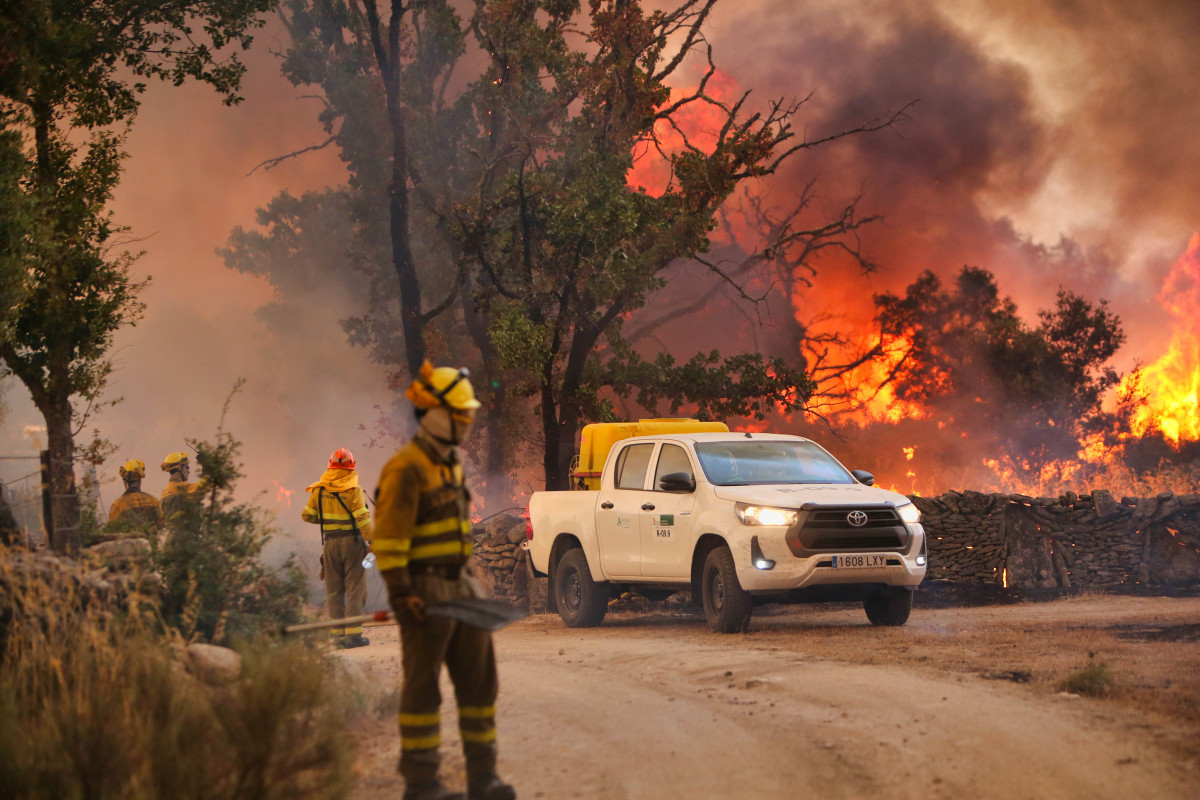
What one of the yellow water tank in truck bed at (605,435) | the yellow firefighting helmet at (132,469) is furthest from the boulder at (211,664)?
the yellow water tank in truck bed at (605,435)

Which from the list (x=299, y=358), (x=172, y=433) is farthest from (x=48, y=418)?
(x=172, y=433)

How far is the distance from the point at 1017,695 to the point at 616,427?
783 centimetres

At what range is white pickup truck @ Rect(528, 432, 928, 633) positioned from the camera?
443 inches

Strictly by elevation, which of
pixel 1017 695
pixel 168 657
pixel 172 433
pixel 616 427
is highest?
pixel 172 433

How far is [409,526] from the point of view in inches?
208

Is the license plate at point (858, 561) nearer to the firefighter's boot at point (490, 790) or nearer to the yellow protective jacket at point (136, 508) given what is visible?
the firefighter's boot at point (490, 790)

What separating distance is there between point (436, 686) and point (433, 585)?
17.6 inches

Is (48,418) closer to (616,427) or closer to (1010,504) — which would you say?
(616,427)

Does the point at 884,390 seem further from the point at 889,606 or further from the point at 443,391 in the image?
the point at 443,391

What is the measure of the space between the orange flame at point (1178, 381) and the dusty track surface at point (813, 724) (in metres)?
20.0

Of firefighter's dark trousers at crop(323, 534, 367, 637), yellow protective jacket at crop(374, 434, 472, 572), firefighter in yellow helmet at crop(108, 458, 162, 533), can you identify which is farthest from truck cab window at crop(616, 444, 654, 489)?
yellow protective jacket at crop(374, 434, 472, 572)

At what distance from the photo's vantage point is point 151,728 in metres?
5.09

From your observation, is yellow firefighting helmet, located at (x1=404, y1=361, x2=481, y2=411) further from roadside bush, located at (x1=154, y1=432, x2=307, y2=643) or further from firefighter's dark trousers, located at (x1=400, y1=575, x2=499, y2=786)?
roadside bush, located at (x1=154, y1=432, x2=307, y2=643)

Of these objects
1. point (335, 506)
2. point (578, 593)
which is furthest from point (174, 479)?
point (578, 593)
